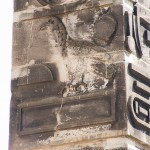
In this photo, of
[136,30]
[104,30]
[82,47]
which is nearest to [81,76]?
[82,47]

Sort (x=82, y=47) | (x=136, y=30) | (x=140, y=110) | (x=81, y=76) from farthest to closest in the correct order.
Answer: (x=136, y=30) → (x=82, y=47) → (x=81, y=76) → (x=140, y=110)

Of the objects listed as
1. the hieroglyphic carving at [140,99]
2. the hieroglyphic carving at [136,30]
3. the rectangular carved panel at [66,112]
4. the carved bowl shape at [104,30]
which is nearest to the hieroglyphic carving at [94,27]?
the carved bowl shape at [104,30]

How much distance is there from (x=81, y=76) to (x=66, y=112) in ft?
1.45

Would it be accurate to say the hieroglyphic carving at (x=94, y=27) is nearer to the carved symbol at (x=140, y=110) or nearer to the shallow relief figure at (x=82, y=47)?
the shallow relief figure at (x=82, y=47)

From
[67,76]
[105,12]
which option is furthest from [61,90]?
[105,12]

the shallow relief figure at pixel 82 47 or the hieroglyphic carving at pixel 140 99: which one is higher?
the shallow relief figure at pixel 82 47

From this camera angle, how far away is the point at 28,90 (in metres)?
13.8

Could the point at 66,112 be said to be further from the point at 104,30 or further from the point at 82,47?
the point at 104,30

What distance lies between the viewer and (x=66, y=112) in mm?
13422

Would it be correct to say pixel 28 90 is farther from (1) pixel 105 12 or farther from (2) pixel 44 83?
(1) pixel 105 12

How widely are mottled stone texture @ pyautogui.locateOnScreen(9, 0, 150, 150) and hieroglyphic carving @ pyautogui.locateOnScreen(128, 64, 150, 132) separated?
1 cm

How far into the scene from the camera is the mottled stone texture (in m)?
13.2

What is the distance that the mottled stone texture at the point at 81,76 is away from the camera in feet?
43.3

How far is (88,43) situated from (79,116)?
2.84ft
